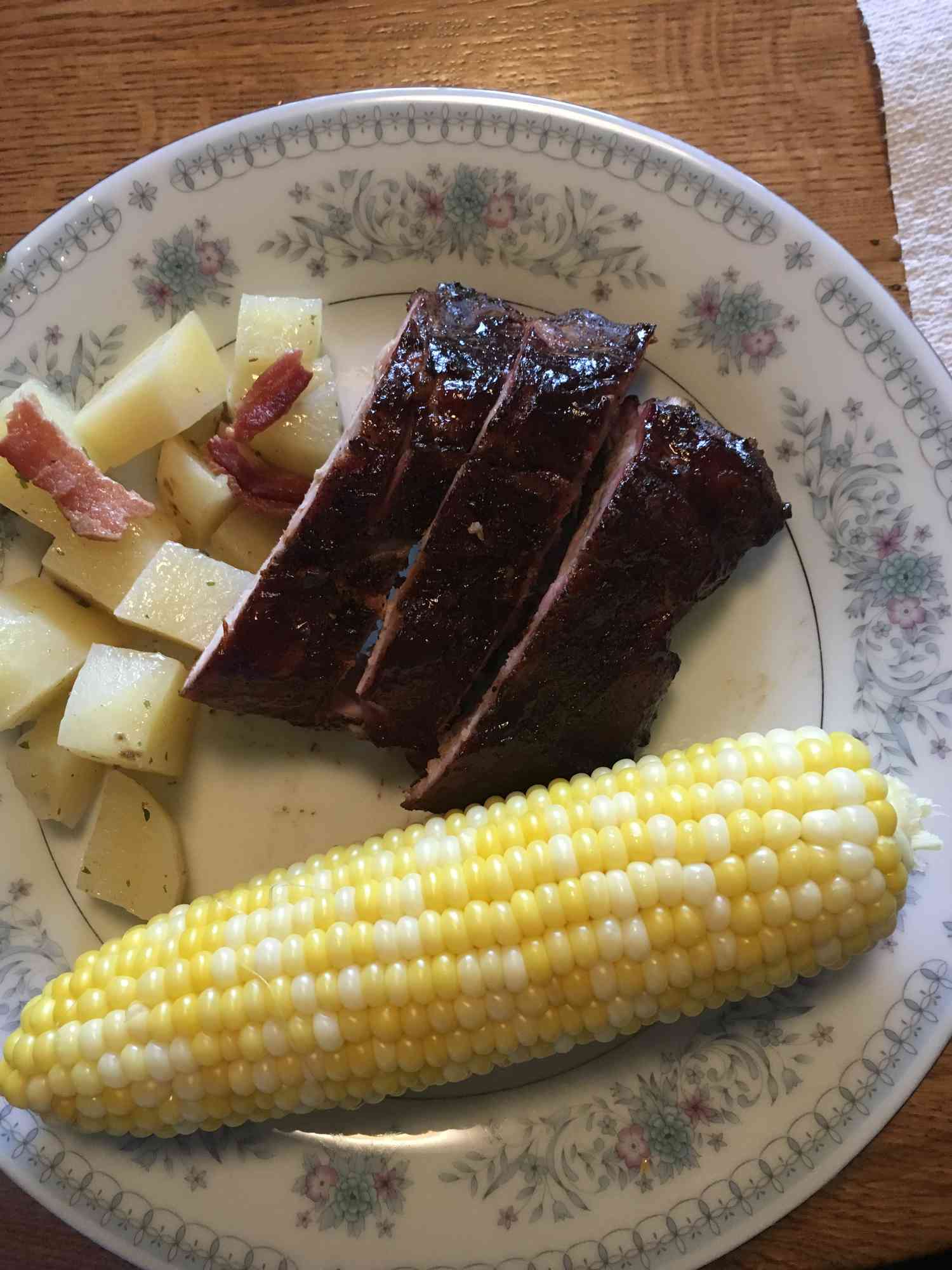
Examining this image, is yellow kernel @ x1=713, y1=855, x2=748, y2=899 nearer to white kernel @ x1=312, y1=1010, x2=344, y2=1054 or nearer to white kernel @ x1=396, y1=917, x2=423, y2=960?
white kernel @ x1=396, y1=917, x2=423, y2=960

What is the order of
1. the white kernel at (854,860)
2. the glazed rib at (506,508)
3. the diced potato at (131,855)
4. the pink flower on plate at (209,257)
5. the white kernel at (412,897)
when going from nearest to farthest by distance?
the white kernel at (854,860) < the white kernel at (412,897) < the glazed rib at (506,508) < the diced potato at (131,855) < the pink flower on plate at (209,257)

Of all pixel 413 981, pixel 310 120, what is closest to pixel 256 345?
pixel 310 120

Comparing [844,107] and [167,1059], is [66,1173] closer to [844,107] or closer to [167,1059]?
[167,1059]

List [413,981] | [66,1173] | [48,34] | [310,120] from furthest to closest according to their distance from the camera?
[48,34], [310,120], [66,1173], [413,981]

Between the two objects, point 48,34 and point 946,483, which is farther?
point 48,34

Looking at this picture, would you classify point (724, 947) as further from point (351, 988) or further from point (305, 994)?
point (305, 994)

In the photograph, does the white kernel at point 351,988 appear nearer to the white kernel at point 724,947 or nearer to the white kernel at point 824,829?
the white kernel at point 724,947

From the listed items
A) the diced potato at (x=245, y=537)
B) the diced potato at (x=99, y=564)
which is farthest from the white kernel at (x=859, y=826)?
the diced potato at (x=99, y=564)
